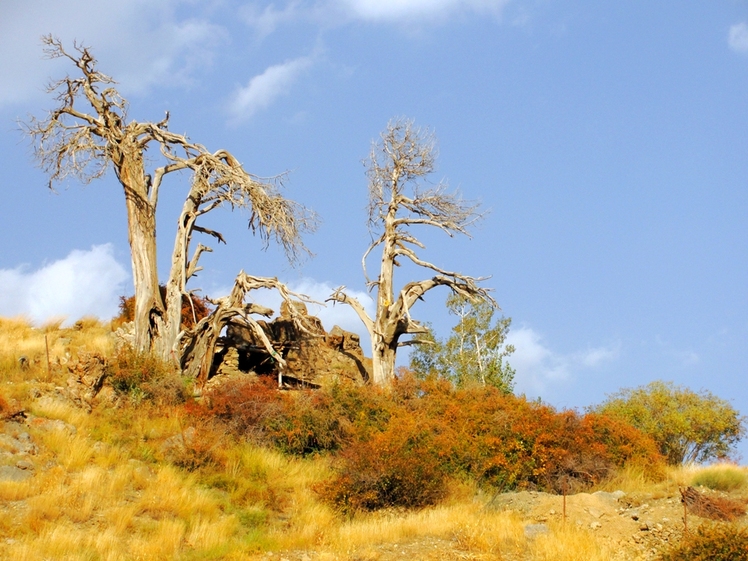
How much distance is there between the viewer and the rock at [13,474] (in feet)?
57.2

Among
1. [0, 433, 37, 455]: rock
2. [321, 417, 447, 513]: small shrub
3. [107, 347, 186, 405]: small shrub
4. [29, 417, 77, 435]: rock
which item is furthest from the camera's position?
Answer: [107, 347, 186, 405]: small shrub

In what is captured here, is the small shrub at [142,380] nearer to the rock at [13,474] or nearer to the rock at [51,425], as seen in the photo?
the rock at [51,425]

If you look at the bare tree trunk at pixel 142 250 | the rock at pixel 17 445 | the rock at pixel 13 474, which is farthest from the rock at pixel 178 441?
the bare tree trunk at pixel 142 250

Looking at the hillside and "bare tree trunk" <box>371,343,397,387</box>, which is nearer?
the hillside

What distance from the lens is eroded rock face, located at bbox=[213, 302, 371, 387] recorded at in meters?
27.9

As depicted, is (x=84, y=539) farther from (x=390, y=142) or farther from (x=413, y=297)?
(x=390, y=142)

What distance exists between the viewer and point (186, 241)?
28.2 metres

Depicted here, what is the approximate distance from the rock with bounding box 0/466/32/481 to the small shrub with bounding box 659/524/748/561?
1211 cm

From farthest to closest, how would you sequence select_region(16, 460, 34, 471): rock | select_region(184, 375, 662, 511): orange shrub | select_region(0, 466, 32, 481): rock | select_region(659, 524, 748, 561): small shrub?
select_region(184, 375, 662, 511): orange shrub, select_region(16, 460, 34, 471): rock, select_region(0, 466, 32, 481): rock, select_region(659, 524, 748, 561): small shrub

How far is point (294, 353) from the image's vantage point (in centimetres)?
2850

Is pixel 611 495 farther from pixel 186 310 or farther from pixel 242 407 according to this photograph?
pixel 186 310

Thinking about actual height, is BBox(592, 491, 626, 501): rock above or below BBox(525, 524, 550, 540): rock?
above

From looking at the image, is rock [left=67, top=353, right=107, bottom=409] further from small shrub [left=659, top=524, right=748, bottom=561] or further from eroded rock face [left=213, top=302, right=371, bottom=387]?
small shrub [left=659, top=524, right=748, bottom=561]

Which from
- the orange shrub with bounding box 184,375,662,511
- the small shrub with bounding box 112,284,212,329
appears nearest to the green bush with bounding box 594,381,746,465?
the orange shrub with bounding box 184,375,662,511
